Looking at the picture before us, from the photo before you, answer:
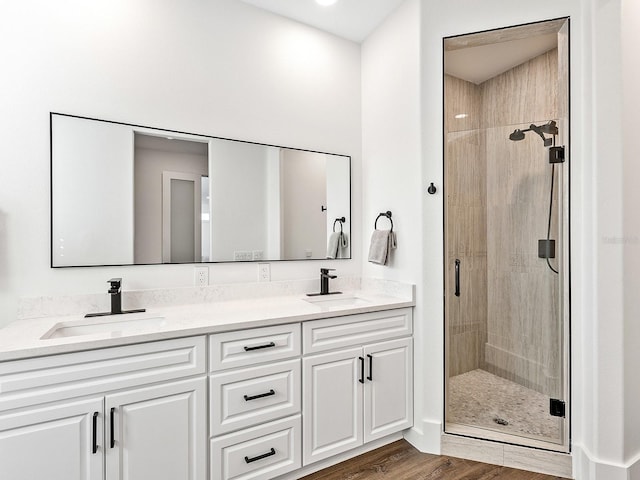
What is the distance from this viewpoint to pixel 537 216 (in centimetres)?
218

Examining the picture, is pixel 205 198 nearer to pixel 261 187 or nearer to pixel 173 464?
pixel 261 187

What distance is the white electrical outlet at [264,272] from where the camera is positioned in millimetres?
2340

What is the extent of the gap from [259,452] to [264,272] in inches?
42.0

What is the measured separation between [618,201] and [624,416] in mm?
1087

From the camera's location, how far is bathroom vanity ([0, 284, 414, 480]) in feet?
4.21

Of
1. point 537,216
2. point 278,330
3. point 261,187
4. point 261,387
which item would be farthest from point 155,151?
point 537,216

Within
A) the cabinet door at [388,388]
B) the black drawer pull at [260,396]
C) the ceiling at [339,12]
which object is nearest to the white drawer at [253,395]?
the black drawer pull at [260,396]

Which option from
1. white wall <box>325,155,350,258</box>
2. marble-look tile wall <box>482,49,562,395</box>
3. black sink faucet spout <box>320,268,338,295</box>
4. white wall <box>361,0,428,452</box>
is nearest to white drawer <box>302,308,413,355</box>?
white wall <box>361,0,428,452</box>

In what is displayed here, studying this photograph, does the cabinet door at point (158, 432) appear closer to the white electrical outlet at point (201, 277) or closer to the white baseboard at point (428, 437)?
the white electrical outlet at point (201, 277)

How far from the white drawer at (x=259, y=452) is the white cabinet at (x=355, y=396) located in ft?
0.24

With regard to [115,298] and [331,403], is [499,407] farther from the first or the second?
[115,298]

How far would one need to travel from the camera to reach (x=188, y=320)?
1.67 m

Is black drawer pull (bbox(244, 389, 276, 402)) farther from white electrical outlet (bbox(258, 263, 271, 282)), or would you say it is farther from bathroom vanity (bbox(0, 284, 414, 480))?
white electrical outlet (bbox(258, 263, 271, 282))

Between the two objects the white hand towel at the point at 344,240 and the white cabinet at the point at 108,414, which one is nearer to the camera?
the white cabinet at the point at 108,414
